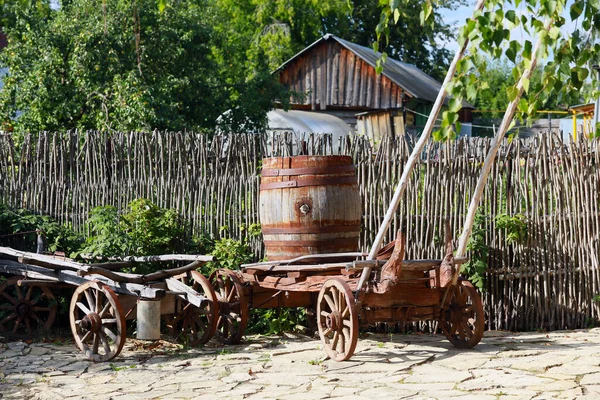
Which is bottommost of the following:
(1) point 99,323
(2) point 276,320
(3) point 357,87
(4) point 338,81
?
(2) point 276,320

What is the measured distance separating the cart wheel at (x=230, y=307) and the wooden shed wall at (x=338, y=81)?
1757cm

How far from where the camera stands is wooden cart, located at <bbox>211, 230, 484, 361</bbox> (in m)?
6.36

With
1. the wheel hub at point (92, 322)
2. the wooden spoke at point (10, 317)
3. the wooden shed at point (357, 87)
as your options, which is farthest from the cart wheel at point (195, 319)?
the wooden shed at point (357, 87)

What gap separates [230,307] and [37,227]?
2838 mm

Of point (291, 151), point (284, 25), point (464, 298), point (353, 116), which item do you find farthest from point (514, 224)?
point (284, 25)

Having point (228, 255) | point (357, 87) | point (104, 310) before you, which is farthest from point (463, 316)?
point (357, 87)

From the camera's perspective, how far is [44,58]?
13.5 meters

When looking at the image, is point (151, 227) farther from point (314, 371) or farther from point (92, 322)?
point (314, 371)

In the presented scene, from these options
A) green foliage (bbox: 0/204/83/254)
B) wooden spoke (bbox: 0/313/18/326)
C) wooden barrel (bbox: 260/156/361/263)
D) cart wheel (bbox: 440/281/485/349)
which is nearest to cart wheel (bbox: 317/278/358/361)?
wooden barrel (bbox: 260/156/361/263)

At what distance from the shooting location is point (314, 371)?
622 centimetres

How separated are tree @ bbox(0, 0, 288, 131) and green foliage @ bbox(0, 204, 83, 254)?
3441 mm

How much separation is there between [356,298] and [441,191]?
231 cm

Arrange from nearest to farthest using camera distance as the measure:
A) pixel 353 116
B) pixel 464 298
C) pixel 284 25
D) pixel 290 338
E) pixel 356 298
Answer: pixel 356 298 < pixel 464 298 < pixel 290 338 < pixel 353 116 < pixel 284 25

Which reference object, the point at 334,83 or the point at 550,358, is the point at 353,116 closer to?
the point at 334,83
